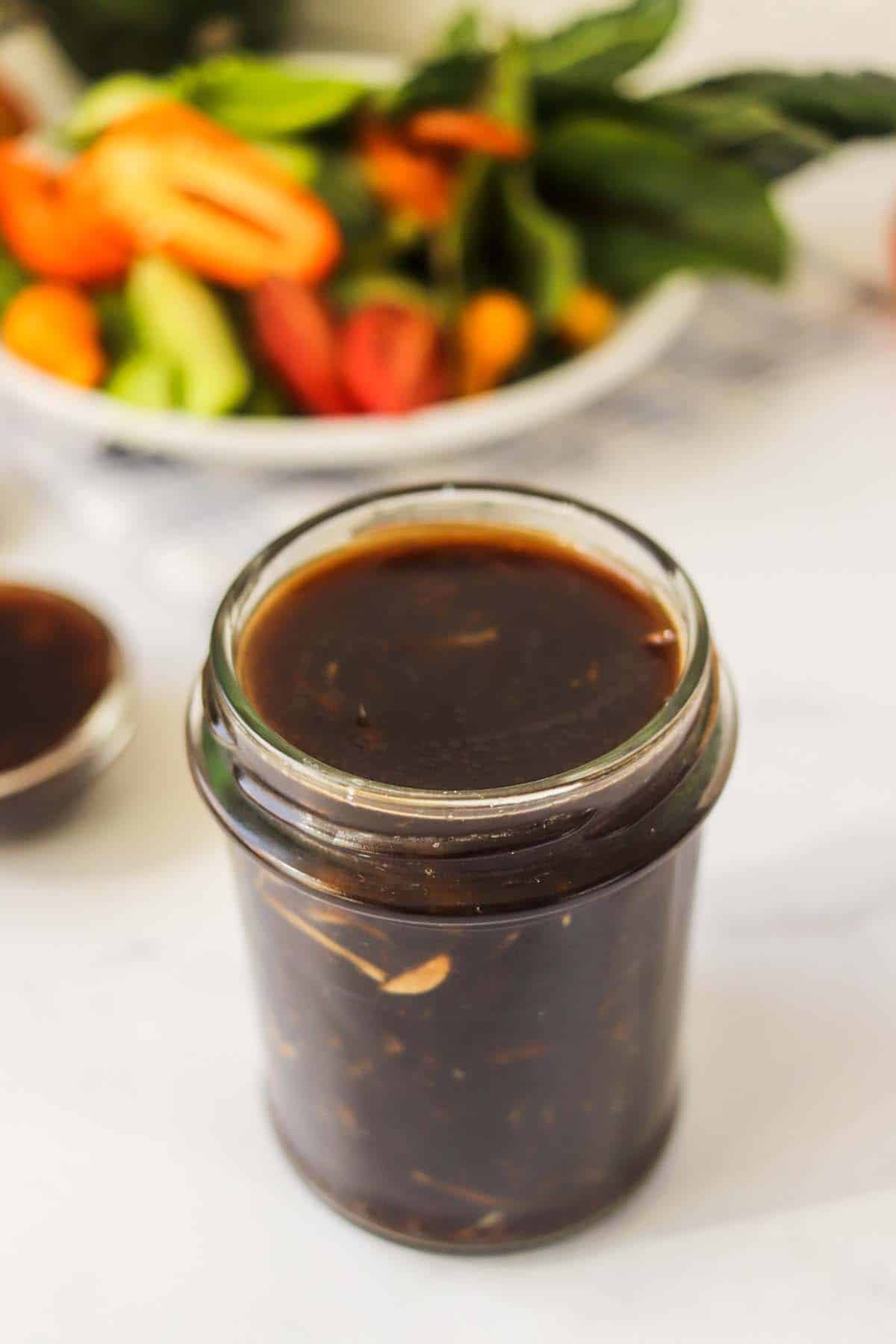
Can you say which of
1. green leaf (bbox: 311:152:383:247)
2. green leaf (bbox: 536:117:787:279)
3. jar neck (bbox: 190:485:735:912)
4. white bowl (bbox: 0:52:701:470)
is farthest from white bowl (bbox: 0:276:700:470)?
jar neck (bbox: 190:485:735:912)

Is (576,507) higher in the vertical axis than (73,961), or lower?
higher

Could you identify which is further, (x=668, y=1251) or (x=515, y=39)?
(x=515, y=39)

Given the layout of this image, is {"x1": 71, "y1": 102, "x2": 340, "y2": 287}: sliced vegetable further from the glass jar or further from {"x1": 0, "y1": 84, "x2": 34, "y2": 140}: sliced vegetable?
the glass jar

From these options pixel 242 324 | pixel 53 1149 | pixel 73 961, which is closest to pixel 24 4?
pixel 242 324

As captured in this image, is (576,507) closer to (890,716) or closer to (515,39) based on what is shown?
(890,716)

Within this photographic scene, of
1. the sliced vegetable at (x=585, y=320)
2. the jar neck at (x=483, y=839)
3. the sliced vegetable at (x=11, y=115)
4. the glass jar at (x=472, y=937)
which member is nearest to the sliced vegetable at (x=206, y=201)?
the sliced vegetable at (x=585, y=320)

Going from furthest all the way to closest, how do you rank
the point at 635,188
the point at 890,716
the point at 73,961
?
the point at 635,188 < the point at 890,716 < the point at 73,961

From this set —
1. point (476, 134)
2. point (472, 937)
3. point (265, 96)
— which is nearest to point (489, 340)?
point (476, 134)

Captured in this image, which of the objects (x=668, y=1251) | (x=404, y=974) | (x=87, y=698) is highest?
(x=404, y=974)
